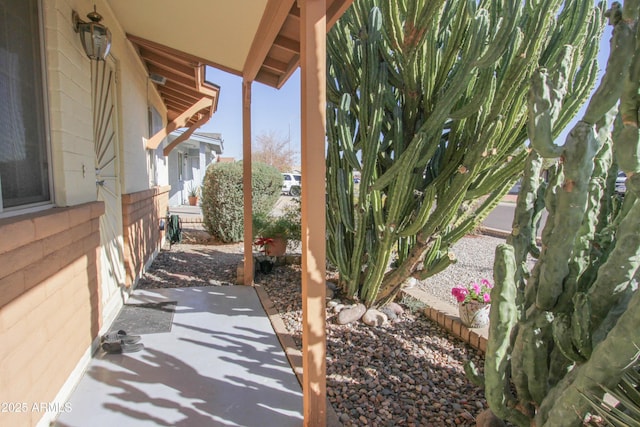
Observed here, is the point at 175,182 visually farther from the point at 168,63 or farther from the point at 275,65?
the point at 275,65

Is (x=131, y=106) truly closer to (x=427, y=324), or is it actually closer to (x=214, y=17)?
(x=214, y=17)

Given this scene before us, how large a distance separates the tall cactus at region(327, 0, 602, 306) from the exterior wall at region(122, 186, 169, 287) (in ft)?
8.19

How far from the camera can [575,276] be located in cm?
192

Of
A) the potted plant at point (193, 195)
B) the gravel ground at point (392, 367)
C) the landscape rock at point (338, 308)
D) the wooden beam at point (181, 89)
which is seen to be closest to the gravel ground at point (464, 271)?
the gravel ground at point (392, 367)

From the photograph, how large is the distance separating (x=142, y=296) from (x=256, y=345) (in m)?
2.07

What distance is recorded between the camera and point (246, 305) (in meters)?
4.55

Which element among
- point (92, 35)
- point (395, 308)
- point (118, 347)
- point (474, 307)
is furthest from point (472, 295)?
point (92, 35)

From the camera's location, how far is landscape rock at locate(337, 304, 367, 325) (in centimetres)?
397

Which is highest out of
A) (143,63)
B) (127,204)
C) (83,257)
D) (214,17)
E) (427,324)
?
(143,63)

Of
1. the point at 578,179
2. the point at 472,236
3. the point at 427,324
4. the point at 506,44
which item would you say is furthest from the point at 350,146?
the point at 472,236

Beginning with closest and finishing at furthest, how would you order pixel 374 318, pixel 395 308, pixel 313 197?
pixel 313 197, pixel 374 318, pixel 395 308

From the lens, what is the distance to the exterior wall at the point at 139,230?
183 inches

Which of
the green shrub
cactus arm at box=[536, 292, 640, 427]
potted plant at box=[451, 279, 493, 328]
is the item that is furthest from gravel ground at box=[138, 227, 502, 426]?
the green shrub

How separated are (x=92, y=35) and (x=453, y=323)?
13.5 feet
